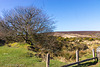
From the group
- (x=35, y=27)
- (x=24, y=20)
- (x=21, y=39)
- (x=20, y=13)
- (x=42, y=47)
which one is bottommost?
(x=42, y=47)

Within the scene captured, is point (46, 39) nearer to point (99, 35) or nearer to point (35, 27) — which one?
point (35, 27)

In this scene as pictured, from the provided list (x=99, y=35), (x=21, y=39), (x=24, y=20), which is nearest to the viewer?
(x=24, y=20)

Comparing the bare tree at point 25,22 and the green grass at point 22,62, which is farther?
the bare tree at point 25,22

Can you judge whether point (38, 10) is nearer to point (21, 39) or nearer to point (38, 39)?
→ point (38, 39)

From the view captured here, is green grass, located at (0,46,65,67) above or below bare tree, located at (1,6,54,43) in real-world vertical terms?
below

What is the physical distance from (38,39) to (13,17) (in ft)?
16.2

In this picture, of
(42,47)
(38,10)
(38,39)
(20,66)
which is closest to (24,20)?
(38,10)

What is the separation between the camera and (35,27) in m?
14.9

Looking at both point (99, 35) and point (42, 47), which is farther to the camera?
point (99, 35)

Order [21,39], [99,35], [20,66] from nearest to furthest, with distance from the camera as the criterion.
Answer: [20,66], [21,39], [99,35]

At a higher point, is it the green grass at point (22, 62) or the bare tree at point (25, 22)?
the bare tree at point (25, 22)

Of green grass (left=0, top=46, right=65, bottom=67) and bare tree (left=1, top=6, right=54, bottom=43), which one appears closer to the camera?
green grass (left=0, top=46, right=65, bottom=67)

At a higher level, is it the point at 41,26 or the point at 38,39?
the point at 41,26

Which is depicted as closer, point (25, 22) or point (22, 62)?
point (22, 62)
